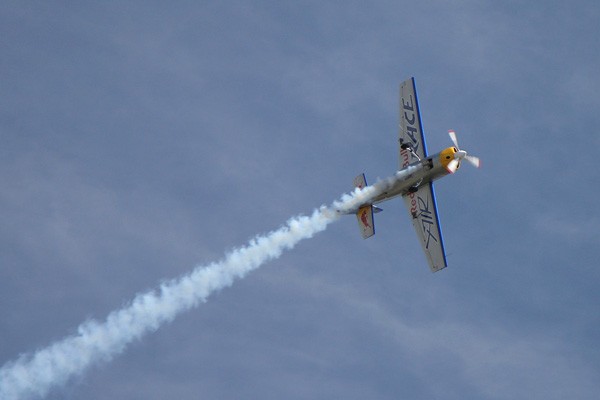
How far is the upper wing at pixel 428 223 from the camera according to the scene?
3374 inches

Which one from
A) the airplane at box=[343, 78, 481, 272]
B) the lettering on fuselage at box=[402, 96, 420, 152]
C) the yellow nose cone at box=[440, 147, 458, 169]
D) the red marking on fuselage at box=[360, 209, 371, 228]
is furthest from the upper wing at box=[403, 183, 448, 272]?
the lettering on fuselage at box=[402, 96, 420, 152]

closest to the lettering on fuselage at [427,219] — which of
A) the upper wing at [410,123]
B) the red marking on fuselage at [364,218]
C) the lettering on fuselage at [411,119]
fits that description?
the upper wing at [410,123]

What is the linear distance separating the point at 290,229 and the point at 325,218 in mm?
2616

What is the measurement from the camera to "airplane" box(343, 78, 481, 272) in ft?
281

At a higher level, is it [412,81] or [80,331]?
[412,81]

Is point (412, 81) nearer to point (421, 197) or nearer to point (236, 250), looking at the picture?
point (421, 197)

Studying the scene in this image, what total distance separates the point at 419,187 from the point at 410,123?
5.23m

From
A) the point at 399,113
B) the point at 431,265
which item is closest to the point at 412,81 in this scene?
the point at 399,113

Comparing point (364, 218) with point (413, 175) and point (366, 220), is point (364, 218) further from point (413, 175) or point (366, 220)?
point (413, 175)

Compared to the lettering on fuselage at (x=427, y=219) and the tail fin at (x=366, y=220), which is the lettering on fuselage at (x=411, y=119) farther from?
the tail fin at (x=366, y=220)

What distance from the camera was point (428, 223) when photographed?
8656 cm

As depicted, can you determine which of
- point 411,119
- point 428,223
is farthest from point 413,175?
point 411,119

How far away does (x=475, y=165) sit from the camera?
85.6m

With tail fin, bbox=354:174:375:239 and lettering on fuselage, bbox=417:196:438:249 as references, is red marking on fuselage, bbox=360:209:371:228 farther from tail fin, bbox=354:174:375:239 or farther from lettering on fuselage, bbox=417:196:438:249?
lettering on fuselage, bbox=417:196:438:249
